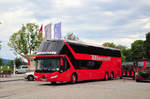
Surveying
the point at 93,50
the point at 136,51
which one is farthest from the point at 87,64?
the point at 136,51

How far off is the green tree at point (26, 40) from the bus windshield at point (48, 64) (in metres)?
40.3

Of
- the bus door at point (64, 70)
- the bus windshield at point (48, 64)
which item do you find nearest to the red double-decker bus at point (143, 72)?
the bus door at point (64, 70)

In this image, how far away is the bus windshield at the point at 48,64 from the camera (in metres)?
20.3

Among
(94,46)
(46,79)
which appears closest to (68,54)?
(46,79)

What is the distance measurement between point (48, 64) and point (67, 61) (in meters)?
1.68

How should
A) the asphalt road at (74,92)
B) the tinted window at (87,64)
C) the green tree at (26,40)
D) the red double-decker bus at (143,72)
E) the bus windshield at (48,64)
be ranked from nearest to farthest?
the asphalt road at (74,92) < the bus windshield at (48,64) < the tinted window at (87,64) < the red double-decker bus at (143,72) < the green tree at (26,40)

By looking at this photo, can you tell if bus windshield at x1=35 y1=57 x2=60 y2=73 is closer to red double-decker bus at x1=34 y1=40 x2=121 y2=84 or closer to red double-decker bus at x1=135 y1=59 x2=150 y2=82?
red double-decker bus at x1=34 y1=40 x2=121 y2=84

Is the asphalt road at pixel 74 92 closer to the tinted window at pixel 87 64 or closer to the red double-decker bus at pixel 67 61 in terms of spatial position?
the red double-decker bus at pixel 67 61

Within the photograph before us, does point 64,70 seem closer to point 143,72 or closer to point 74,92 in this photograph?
point 74,92

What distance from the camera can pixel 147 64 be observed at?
88.2 feet

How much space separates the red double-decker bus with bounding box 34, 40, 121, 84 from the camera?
2033cm

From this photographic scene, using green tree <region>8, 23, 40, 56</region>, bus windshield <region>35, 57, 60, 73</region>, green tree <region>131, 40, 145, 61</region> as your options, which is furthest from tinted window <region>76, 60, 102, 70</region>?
green tree <region>131, 40, 145, 61</region>

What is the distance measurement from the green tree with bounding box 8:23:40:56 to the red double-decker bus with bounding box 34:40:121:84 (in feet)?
119

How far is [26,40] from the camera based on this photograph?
61344 millimetres
